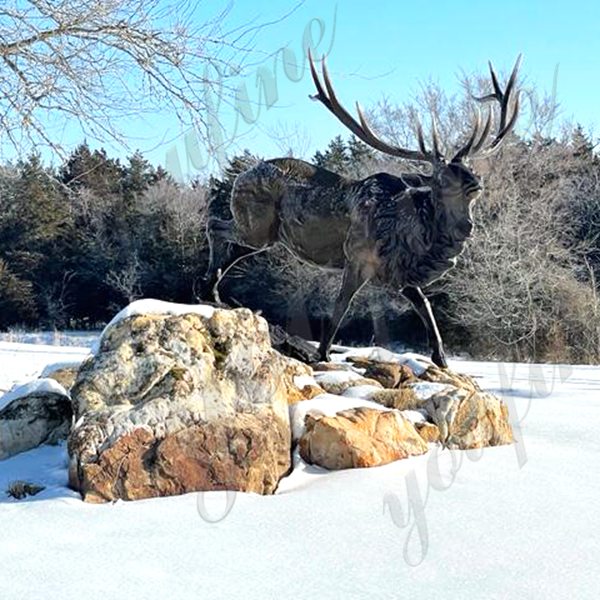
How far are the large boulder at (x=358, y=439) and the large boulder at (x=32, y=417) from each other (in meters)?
1.45

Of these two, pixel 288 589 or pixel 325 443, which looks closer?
pixel 288 589

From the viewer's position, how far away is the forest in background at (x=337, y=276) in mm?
18281

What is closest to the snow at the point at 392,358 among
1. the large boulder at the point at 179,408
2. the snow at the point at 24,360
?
the large boulder at the point at 179,408

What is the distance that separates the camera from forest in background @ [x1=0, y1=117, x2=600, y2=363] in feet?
60.0

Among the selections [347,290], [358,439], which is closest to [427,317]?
[347,290]

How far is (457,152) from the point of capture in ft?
18.0

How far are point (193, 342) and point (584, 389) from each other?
5.17m

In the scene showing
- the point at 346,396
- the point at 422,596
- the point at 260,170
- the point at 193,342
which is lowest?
the point at 422,596

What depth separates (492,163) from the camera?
20.2 meters

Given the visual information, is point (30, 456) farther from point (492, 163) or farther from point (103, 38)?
point (492, 163)

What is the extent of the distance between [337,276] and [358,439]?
1534 cm

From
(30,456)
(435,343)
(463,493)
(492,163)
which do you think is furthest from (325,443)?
(492,163)

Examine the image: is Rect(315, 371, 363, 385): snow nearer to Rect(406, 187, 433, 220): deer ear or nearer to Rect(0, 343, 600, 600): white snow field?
Rect(0, 343, 600, 600): white snow field

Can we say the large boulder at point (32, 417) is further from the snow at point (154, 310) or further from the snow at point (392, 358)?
the snow at point (392, 358)
